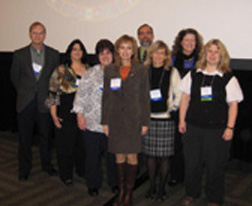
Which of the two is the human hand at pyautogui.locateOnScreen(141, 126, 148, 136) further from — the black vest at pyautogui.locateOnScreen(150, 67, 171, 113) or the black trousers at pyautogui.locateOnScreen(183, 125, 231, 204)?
→ the black trousers at pyautogui.locateOnScreen(183, 125, 231, 204)

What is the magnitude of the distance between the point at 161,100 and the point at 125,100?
0.33 meters

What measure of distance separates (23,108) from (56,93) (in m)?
0.45

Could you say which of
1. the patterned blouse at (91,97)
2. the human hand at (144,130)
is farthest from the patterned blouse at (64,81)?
the human hand at (144,130)

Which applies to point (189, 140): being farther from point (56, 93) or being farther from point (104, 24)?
point (104, 24)

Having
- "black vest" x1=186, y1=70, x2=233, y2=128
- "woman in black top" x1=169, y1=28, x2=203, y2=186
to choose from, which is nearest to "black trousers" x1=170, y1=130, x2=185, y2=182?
"woman in black top" x1=169, y1=28, x2=203, y2=186

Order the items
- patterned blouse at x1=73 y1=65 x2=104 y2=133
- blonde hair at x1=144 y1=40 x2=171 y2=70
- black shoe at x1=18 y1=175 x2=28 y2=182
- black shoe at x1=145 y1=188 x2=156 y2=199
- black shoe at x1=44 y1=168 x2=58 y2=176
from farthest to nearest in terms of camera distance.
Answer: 1. black shoe at x1=44 y1=168 x2=58 y2=176
2. black shoe at x1=18 y1=175 x2=28 y2=182
3. black shoe at x1=145 y1=188 x2=156 y2=199
4. patterned blouse at x1=73 y1=65 x2=104 y2=133
5. blonde hair at x1=144 y1=40 x2=171 y2=70

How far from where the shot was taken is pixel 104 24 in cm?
343

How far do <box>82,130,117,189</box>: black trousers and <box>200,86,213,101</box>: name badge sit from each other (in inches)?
35.8

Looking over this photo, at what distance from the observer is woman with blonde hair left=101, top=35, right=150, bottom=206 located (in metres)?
2.07

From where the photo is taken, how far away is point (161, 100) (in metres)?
2.23

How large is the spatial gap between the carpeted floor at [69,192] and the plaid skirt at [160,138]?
472 millimetres

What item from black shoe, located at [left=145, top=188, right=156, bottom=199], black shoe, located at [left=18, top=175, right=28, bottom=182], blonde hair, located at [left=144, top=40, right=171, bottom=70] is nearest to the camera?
blonde hair, located at [left=144, top=40, right=171, bottom=70]

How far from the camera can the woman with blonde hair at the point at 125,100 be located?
81.7 inches

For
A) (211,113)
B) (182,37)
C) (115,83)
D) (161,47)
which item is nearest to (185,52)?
(182,37)
